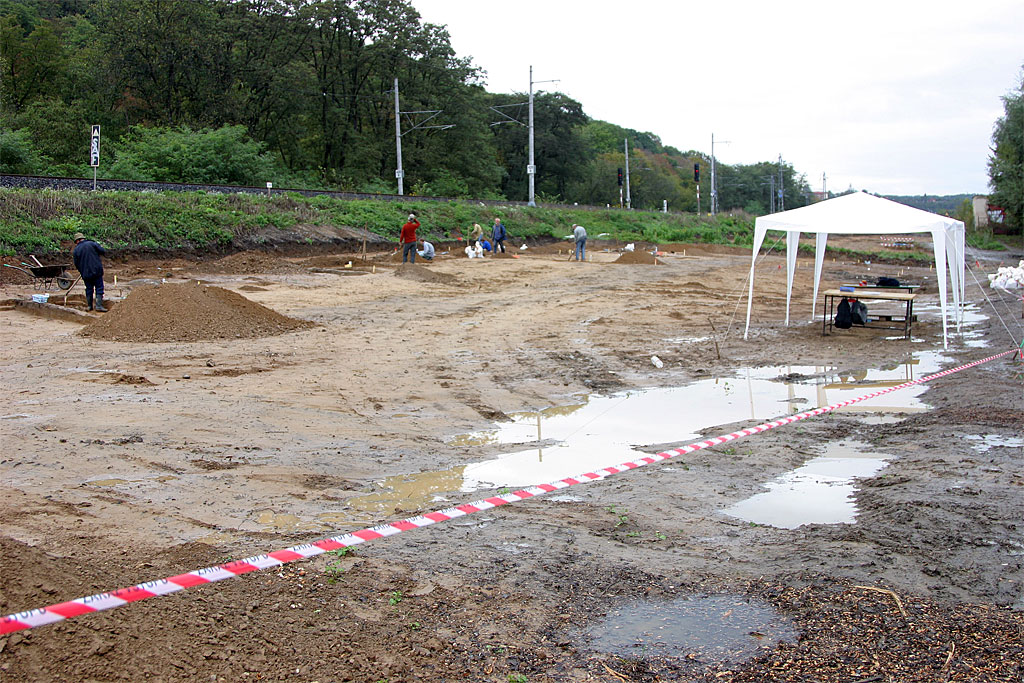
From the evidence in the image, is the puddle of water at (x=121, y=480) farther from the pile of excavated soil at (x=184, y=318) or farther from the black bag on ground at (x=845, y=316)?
the black bag on ground at (x=845, y=316)

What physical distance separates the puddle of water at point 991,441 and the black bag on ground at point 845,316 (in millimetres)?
9623

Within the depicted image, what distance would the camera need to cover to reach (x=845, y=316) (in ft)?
58.0

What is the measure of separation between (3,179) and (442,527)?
81.6 feet

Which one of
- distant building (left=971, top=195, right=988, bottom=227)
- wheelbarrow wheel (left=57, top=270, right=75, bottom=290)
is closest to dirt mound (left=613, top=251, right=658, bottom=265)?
wheelbarrow wheel (left=57, top=270, right=75, bottom=290)

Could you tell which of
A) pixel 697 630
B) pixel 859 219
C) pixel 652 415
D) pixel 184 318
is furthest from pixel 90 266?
pixel 697 630

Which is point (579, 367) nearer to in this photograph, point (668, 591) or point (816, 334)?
point (816, 334)

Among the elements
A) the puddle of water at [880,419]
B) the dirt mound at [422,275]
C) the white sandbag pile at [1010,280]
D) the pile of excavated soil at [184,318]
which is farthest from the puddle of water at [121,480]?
the white sandbag pile at [1010,280]

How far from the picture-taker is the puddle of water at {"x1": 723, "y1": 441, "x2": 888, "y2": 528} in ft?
20.3

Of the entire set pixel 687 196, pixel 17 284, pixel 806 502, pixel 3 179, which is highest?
pixel 687 196

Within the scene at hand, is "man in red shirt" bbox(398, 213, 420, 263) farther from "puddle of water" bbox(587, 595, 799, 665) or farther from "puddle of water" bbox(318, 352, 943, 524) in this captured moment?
"puddle of water" bbox(587, 595, 799, 665)

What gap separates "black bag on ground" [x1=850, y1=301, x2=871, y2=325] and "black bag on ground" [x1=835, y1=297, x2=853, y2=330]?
0.11 m

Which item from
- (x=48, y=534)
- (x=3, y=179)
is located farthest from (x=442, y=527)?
(x=3, y=179)

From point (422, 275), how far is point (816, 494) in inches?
777

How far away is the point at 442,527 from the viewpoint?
575 centimetres
